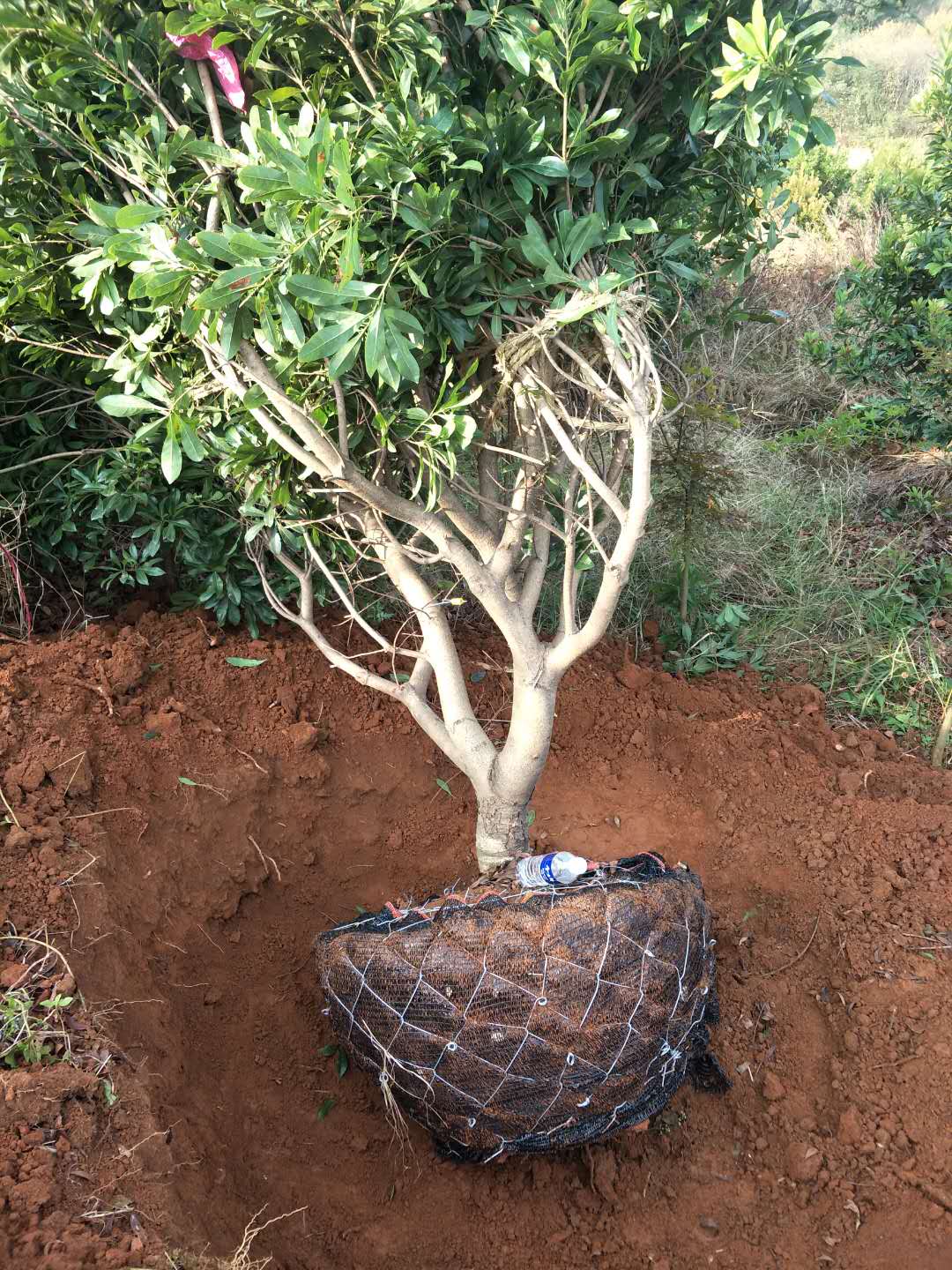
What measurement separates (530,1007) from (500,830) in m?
0.65

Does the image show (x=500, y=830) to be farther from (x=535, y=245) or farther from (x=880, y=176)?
(x=880, y=176)

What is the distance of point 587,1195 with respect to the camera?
8.45 feet

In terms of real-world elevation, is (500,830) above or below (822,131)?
→ below

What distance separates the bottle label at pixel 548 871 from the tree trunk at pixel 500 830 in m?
0.29

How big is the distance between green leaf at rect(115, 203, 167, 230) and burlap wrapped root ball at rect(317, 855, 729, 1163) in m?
1.86

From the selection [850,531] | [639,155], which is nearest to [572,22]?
[639,155]

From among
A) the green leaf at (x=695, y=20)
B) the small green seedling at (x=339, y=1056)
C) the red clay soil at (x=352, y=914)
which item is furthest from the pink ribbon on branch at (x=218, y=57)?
the small green seedling at (x=339, y=1056)

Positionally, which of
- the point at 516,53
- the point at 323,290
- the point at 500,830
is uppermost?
the point at 516,53

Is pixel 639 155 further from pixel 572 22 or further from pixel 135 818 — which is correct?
pixel 135 818

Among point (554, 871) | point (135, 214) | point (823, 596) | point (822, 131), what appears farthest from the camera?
point (823, 596)

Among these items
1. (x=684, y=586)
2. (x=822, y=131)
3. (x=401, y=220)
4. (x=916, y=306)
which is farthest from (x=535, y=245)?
(x=916, y=306)

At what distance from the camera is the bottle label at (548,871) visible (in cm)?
256

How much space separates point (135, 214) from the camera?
1808 millimetres

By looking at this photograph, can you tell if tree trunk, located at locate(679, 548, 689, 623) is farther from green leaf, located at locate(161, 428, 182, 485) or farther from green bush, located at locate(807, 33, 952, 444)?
green leaf, located at locate(161, 428, 182, 485)
